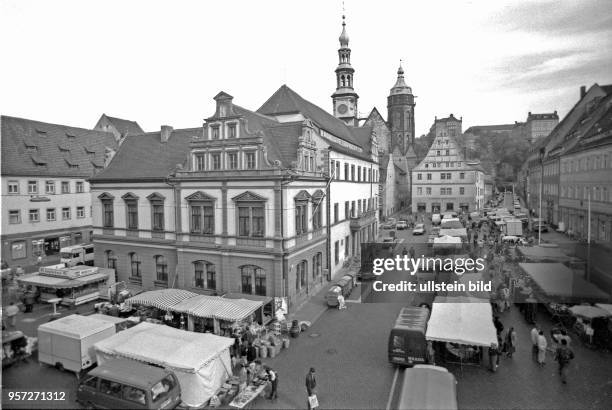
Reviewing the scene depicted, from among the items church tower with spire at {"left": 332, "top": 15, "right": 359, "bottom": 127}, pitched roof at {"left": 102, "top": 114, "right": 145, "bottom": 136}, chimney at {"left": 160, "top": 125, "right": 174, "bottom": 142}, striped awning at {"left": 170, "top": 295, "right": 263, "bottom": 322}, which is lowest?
striped awning at {"left": 170, "top": 295, "right": 263, "bottom": 322}

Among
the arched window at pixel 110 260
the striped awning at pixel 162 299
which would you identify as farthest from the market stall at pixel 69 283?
the striped awning at pixel 162 299

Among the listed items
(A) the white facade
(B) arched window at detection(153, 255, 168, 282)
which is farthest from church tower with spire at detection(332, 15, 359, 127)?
(B) arched window at detection(153, 255, 168, 282)

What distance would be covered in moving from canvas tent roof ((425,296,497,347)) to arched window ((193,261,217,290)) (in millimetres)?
11975

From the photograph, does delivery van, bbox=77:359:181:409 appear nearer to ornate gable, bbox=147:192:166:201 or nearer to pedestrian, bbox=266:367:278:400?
pedestrian, bbox=266:367:278:400

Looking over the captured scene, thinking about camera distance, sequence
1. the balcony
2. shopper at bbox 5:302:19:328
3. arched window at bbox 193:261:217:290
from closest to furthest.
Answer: shopper at bbox 5:302:19:328, arched window at bbox 193:261:217:290, the balcony

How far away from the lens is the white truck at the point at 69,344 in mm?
13188

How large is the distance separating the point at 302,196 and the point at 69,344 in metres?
12.8

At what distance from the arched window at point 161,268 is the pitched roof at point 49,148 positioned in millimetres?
7511

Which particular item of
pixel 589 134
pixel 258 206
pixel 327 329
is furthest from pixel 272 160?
pixel 589 134

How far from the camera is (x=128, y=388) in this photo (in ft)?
35.2

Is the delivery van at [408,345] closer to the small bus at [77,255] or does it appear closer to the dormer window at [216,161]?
the dormer window at [216,161]

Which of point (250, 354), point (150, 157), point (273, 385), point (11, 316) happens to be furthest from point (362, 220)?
point (11, 316)

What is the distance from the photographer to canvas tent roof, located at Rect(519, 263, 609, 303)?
1552 centimetres

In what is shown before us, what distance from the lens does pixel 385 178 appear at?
59.4 m
